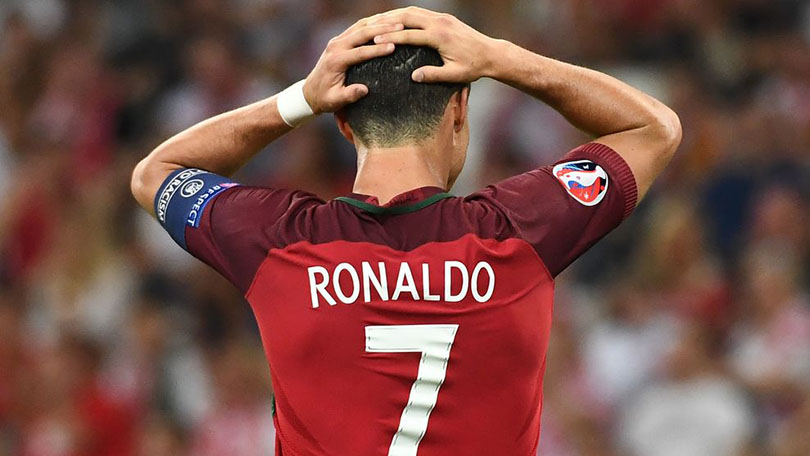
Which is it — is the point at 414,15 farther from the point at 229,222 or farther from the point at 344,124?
the point at 229,222

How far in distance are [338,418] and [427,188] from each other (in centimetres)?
49

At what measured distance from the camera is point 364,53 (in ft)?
8.56

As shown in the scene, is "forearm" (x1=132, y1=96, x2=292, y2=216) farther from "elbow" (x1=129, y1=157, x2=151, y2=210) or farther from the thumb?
the thumb

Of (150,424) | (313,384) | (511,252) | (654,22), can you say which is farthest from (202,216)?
(654,22)

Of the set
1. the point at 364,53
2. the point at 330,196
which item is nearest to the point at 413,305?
the point at 364,53

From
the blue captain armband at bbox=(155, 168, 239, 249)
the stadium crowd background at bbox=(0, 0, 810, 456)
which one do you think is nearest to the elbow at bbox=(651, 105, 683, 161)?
the blue captain armband at bbox=(155, 168, 239, 249)

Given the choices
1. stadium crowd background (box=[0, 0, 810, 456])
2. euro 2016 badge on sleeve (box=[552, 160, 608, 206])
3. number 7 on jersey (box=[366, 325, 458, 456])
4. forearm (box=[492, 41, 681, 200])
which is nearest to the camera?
number 7 on jersey (box=[366, 325, 458, 456])

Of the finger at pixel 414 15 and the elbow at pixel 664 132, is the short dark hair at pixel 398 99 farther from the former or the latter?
the elbow at pixel 664 132

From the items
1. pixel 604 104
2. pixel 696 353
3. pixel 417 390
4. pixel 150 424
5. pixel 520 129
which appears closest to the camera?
pixel 417 390

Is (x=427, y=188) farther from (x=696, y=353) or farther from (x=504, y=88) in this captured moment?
(x=504, y=88)

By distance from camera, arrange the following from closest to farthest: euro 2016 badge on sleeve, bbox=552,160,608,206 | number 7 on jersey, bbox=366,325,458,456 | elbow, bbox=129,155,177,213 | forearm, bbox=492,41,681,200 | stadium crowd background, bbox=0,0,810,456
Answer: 1. number 7 on jersey, bbox=366,325,458,456
2. euro 2016 badge on sleeve, bbox=552,160,608,206
3. forearm, bbox=492,41,681,200
4. elbow, bbox=129,155,177,213
5. stadium crowd background, bbox=0,0,810,456

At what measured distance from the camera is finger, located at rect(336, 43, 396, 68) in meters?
2.60

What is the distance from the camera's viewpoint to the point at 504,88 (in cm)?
775

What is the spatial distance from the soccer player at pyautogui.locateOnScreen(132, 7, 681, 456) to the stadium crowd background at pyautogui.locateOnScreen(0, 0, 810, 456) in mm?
3363
